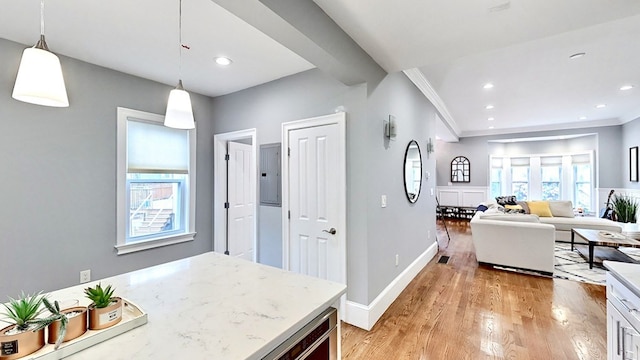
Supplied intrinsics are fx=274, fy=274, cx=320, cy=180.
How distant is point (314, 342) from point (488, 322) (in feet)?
7.59

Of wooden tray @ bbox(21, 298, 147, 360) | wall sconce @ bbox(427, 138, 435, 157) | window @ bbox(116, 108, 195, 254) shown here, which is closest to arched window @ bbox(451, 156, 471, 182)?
wall sconce @ bbox(427, 138, 435, 157)

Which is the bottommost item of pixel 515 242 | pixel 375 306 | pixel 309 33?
pixel 375 306

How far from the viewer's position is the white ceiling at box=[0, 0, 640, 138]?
185 centimetres

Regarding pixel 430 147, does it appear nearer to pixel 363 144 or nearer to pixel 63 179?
pixel 363 144

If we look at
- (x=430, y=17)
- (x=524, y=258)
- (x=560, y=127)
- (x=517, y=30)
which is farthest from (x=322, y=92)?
(x=560, y=127)

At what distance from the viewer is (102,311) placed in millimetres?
902

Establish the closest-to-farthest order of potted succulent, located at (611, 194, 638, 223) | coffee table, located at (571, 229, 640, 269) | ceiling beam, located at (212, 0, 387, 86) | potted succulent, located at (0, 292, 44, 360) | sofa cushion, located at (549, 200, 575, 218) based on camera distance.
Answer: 1. potted succulent, located at (0, 292, 44, 360)
2. ceiling beam, located at (212, 0, 387, 86)
3. coffee table, located at (571, 229, 640, 269)
4. potted succulent, located at (611, 194, 638, 223)
5. sofa cushion, located at (549, 200, 575, 218)

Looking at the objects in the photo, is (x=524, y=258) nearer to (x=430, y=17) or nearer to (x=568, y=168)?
(x=430, y=17)

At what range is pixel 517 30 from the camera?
6.64 ft

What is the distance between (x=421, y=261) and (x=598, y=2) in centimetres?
334

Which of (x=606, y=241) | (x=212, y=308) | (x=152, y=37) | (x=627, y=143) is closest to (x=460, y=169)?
(x=627, y=143)

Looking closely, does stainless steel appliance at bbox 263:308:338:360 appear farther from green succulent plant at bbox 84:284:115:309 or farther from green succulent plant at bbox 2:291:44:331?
green succulent plant at bbox 2:291:44:331

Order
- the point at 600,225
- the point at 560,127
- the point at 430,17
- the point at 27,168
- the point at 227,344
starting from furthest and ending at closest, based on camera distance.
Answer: the point at 560,127
the point at 600,225
the point at 27,168
the point at 430,17
the point at 227,344

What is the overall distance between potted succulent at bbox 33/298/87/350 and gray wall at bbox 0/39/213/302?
236 centimetres
